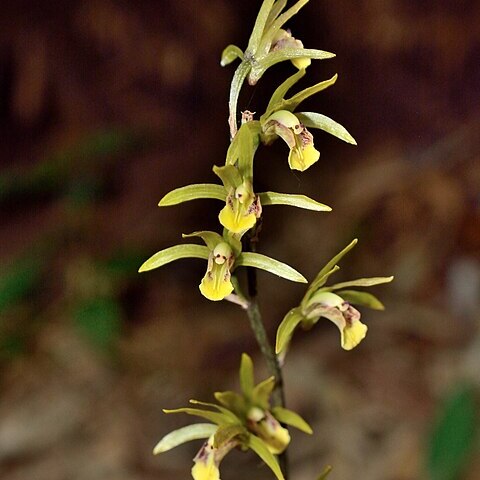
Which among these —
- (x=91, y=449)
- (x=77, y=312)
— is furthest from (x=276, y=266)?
(x=91, y=449)

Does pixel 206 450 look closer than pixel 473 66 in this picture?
Yes

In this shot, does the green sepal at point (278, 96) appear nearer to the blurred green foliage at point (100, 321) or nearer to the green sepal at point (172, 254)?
the green sepal at point (172, 254)

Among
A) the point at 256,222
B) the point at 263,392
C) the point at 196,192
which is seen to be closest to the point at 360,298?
the point at 263,392

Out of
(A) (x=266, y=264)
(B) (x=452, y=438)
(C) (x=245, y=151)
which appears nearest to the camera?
(C) (x=245, y=151)

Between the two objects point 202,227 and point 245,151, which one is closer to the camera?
point 245,151

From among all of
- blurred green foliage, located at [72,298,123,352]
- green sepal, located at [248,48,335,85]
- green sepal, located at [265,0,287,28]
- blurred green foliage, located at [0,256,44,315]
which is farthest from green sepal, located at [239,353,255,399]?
blurred green foliage, located at [0,256,44,315]

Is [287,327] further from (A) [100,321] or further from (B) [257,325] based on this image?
(A) [100,321]

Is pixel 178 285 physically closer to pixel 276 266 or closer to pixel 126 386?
pixel 126 386
